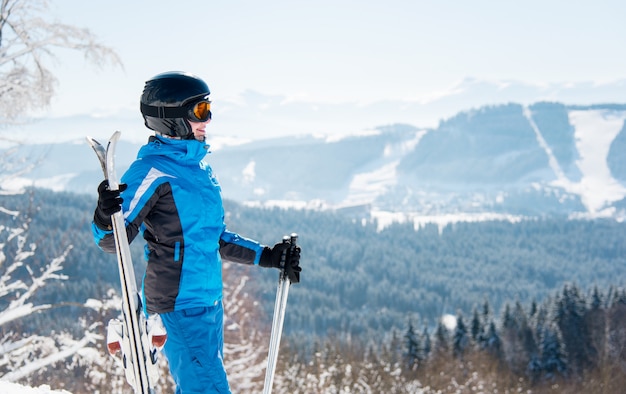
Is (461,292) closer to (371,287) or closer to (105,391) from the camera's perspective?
(371,287)

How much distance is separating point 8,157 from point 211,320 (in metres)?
5.76

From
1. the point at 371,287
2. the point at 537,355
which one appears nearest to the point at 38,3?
the point at 537,355

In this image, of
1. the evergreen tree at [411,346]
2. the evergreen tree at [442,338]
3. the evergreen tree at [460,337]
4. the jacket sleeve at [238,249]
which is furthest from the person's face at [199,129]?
the evergreen tree at [460,337]

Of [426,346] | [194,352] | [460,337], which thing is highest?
[194,352]

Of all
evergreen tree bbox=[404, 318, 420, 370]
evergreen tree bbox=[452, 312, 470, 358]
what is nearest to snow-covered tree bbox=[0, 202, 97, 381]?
evergreen tree bbox=[404, 318, 420, 370]

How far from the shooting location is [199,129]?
10.3 feet

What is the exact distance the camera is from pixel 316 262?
170500mm

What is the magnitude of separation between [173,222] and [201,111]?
66 cm

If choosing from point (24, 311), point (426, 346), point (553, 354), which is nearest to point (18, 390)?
point (24, 311)

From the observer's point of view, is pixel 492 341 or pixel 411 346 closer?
pixel 411 346

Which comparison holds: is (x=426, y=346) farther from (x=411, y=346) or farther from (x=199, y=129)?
(x=199, y=129)

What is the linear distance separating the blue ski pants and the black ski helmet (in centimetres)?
102

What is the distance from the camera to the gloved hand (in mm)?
3467

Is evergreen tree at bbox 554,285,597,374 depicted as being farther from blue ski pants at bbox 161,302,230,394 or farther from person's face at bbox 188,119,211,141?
person's face at bbox 188,119,211,141
